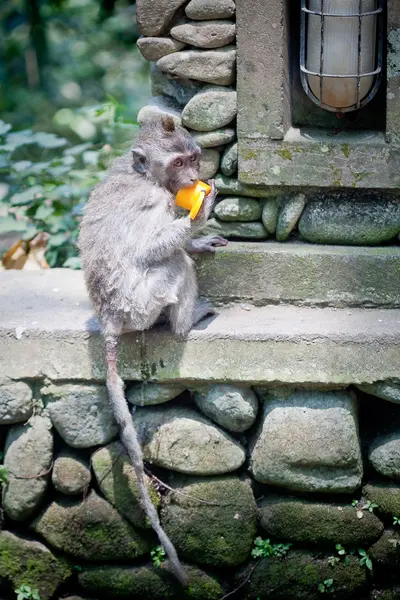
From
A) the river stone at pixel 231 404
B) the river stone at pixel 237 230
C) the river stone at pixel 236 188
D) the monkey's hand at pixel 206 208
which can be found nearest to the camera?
the monkey's hand at pixel 206 208

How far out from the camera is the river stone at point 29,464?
183 inches

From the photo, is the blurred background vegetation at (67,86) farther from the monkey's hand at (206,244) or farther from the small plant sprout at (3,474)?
the small plant sprout at (3,474)

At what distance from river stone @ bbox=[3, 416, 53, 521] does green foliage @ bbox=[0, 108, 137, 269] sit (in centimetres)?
151

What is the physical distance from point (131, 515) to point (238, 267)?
1.27m

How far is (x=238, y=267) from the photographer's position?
15.4 feet

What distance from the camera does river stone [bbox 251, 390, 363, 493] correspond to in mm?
4418

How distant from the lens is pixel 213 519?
4.57 meters

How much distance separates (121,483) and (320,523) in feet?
3.10

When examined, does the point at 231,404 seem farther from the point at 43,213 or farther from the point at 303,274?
the point at 43,213

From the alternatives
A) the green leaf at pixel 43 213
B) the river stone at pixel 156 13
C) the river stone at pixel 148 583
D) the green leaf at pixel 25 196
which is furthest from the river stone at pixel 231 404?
the green leaf at pixel 25 196

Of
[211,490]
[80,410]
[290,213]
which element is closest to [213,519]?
[211,490]

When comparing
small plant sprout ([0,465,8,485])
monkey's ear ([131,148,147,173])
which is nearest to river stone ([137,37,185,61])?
monkey's ear ([131,148,147,173])

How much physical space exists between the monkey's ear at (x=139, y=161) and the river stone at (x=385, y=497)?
1.79 metres

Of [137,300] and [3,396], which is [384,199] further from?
[3,396]
